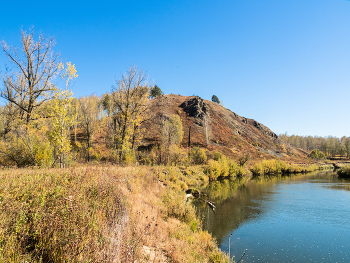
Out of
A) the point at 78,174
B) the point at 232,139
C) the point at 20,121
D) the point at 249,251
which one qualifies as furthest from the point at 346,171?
the point at 20,121

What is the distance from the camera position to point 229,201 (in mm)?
21078

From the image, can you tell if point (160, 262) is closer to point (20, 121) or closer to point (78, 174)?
point (78, 174)

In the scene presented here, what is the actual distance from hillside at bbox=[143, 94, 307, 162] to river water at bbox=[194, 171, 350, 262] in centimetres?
4121

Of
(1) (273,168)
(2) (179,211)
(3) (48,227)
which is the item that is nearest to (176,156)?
(2) (179,211)

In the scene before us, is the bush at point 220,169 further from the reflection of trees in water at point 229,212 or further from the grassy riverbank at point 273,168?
the reflection of trees in water at point 229,212

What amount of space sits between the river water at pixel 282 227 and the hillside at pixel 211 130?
4121cm

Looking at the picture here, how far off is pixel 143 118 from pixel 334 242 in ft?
60.6

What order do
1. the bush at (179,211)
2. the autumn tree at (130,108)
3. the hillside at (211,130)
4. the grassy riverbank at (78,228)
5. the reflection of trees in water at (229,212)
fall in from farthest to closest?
the hillside at (211,130) → the autumn tree at (130,108) → the reflection of trees in water at (229,212) → the bush at (179,211) → the grassy riverbank at (78,228)

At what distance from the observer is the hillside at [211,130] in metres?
68.3

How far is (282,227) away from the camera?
46.5ft

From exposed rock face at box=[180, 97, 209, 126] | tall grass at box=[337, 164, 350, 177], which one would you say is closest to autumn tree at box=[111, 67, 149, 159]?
tall grass at box=[337, 164, 350, 177]

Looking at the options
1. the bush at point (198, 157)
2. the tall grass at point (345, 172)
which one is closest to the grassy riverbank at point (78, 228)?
the bush at point (198, 157)

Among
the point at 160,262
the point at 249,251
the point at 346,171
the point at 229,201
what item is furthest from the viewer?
the point at 346,171

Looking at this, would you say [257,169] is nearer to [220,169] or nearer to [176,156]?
[220,169]
